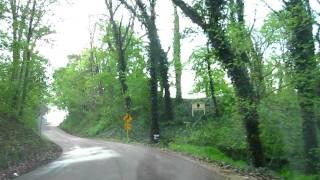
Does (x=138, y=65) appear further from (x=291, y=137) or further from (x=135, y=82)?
(x=291, y=137)

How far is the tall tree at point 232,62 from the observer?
18.5 meters

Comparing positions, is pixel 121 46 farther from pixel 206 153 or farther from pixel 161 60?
pixel 206 153

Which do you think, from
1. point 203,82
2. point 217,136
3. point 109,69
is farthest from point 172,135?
point 109,69

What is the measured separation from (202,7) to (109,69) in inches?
1586

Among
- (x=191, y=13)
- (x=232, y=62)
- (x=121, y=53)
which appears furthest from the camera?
(x=121, y=53)

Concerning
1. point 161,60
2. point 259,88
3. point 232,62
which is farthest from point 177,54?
point 232,62

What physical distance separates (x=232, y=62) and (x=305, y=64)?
159 inches

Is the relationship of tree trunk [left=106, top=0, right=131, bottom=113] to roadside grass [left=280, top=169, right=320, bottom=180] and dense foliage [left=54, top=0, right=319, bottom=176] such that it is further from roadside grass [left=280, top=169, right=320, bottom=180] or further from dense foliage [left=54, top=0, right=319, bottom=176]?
roadside grass [left=280, top=169, right=320, bottom=180]

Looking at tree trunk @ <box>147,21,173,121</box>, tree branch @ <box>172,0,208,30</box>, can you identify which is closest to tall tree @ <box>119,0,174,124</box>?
tree trunk @ <box>147,21,173,121</box>

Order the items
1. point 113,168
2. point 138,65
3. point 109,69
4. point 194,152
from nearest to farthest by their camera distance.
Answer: point 113,168, point 194,152, point 138,65, point 109,69

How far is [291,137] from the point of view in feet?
59.2

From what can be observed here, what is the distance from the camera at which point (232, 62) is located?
18.5m

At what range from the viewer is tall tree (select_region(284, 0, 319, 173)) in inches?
571

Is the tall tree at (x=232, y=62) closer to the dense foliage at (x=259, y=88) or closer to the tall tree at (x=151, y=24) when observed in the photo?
the dense foliage at (x=259, y=88)
